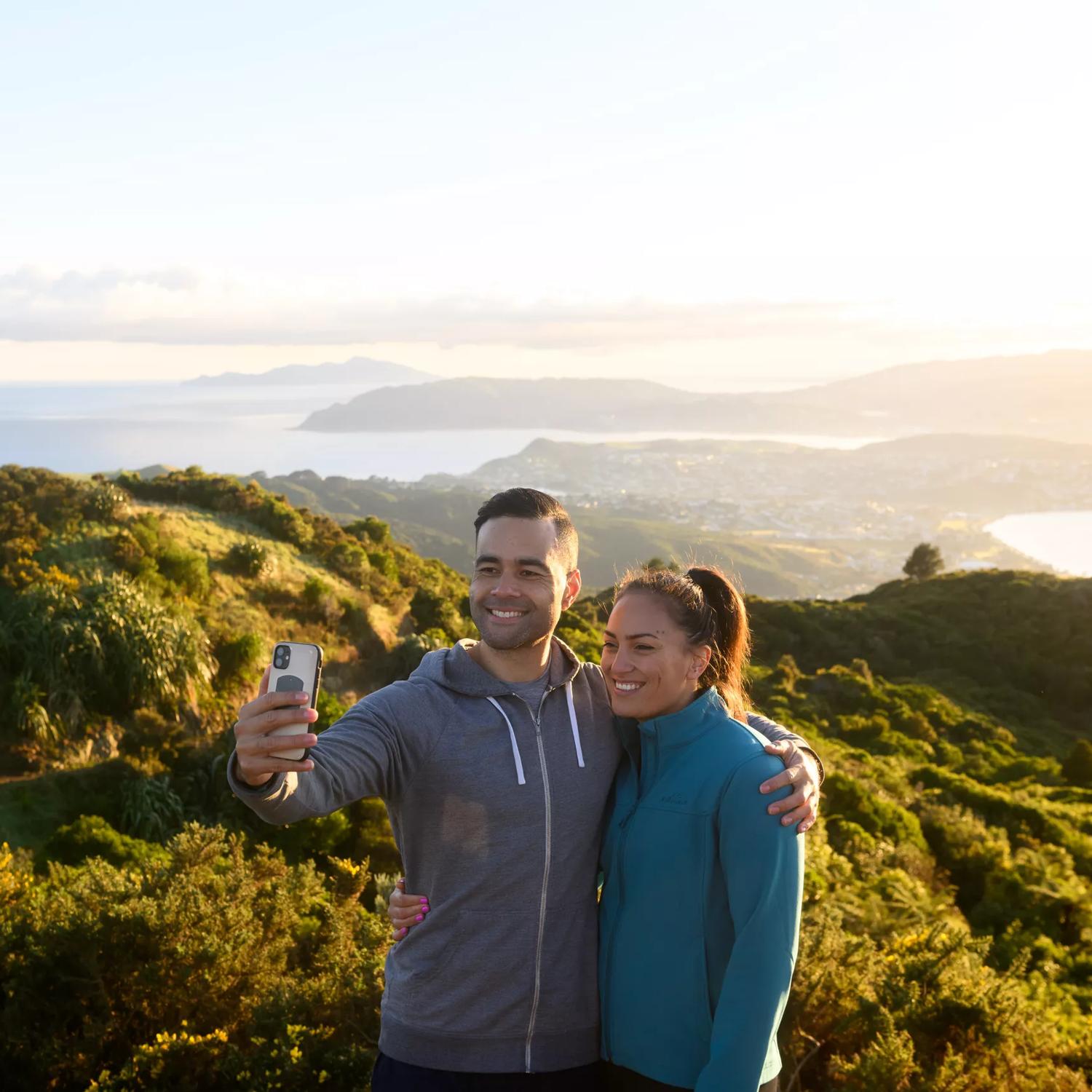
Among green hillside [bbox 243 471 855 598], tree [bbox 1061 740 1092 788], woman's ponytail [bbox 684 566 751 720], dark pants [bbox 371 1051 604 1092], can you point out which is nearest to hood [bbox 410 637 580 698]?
woman's ponytail [bbox 684 566 751 720]

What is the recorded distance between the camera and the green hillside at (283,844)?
156 inches

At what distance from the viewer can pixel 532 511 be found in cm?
243

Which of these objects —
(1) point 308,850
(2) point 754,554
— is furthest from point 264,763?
(2) point 754,554

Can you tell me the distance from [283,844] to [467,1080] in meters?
6.80

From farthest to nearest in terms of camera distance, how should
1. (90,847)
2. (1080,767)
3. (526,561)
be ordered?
(1080,767) → (90,847) → (526,561)

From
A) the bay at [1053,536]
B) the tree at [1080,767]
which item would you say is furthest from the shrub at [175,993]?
the bay at [1053,536]

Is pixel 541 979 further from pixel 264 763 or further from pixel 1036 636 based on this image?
pixel 1036 636

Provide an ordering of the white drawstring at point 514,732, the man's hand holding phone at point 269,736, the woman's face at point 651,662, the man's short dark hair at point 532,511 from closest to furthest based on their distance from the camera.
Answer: the man's hand holding phone at point 269,736, the white drawstring at point 514,732, the woman's face at point 651,662, the man's short dark hair at point 532,511

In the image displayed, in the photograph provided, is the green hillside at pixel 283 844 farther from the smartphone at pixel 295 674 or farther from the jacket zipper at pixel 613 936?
the smartphone at pixel 295 674

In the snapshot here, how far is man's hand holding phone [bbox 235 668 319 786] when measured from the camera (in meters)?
1.67

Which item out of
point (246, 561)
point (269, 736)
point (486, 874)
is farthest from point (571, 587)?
point (246, 561)

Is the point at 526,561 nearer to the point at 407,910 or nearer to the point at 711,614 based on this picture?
the point at 711,614

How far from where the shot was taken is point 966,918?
9578mm

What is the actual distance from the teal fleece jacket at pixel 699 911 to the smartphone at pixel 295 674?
979 mm
